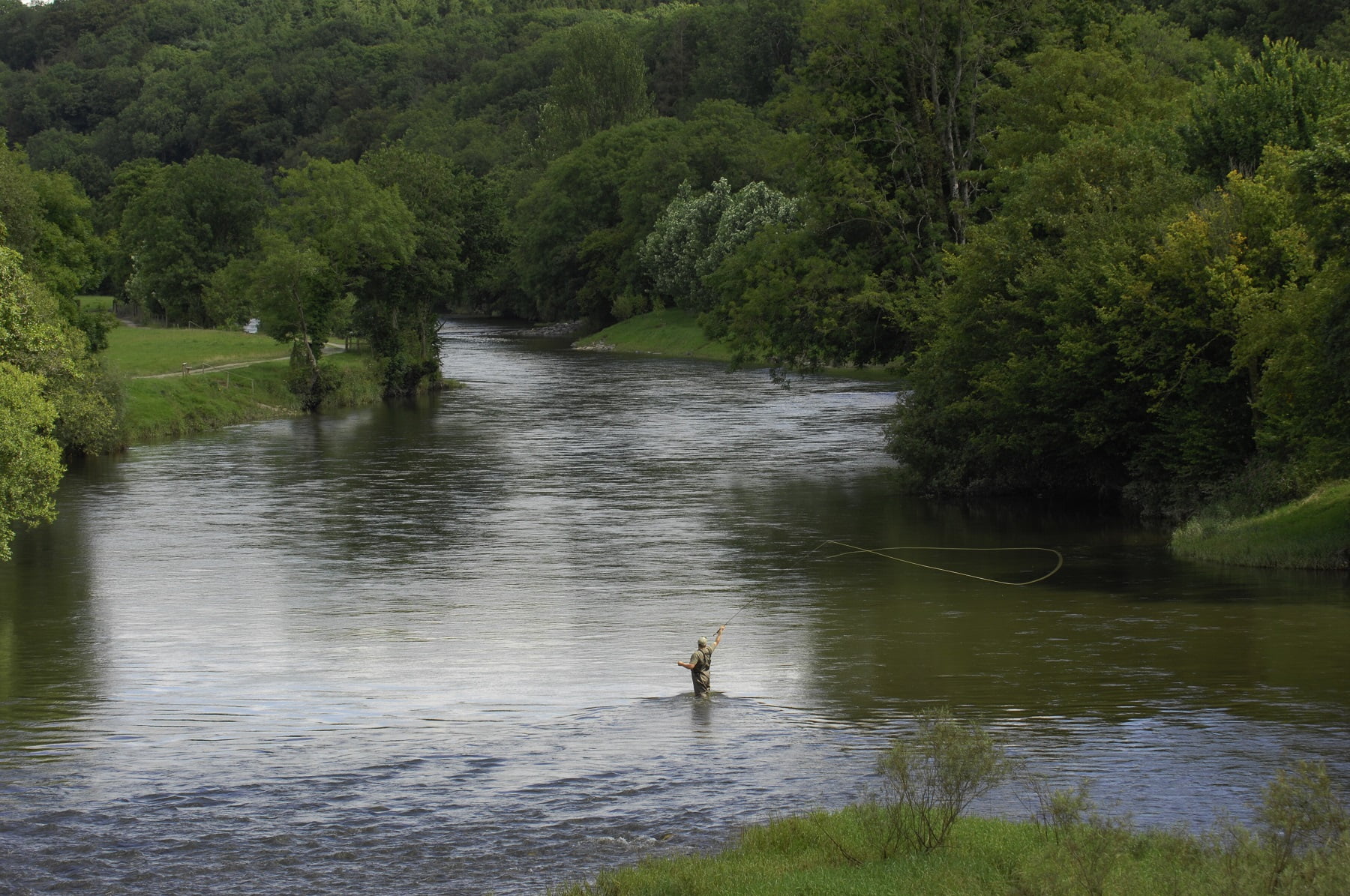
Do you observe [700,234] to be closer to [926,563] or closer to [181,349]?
[181,349]

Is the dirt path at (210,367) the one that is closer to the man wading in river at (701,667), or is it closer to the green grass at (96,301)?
the green grass at (96,301)

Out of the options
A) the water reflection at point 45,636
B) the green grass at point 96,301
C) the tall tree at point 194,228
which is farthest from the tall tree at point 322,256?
the water reflection at point 45,636

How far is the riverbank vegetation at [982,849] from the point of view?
37.3ft

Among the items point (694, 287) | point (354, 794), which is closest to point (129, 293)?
point (694, 287)

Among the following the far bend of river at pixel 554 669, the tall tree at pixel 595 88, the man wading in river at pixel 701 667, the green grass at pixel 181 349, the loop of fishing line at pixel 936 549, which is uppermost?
the tall tree at pixel 595 88

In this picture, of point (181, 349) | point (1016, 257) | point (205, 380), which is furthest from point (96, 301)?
point (1016, 257)

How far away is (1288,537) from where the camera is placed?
3391 cm

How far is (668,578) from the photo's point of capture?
34.7 metres

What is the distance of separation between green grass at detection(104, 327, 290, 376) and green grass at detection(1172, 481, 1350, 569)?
55256mm

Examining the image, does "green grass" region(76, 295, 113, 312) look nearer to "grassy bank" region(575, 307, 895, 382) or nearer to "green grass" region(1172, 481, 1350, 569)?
"grassy bank" region(575, 307, 895, 382)

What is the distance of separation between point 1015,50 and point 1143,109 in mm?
5168

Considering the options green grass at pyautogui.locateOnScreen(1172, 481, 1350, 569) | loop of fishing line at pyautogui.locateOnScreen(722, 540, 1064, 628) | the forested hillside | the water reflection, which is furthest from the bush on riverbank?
green grass at pyautogui.locateOnScreen(1172, 481, 1350, 569)

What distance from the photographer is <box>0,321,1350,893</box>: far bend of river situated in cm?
1734

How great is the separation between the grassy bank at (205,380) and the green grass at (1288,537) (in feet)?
145
